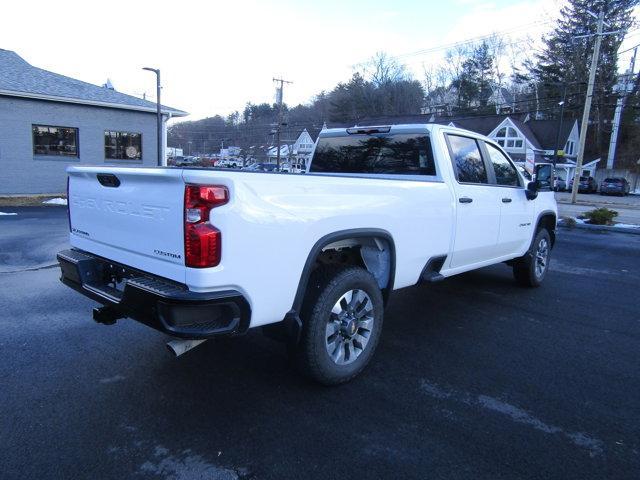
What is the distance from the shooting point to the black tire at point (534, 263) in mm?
6117

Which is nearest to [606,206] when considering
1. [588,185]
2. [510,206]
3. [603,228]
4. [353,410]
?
[603,228]

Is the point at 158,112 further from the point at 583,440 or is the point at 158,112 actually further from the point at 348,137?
the point at 583,440

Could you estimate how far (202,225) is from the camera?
2459mm

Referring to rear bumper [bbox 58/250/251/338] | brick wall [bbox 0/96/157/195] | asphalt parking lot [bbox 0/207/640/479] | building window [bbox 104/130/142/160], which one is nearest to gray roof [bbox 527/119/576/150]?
building window [bbox 104/130/142/160]

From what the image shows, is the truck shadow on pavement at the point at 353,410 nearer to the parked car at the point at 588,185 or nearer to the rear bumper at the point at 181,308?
the rear bumper at the point at 181,308

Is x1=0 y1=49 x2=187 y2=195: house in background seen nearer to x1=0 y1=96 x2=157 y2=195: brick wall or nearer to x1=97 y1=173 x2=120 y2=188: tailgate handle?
x1=0 y1=96 x2=157 y2=195: brick wall

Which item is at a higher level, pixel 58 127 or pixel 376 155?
pixel 58 127

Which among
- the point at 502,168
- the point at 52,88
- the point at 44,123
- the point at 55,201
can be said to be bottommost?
the point at 55,201

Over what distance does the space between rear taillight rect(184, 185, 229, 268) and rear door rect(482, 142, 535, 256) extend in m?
3.48

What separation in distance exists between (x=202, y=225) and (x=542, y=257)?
5.46 metres

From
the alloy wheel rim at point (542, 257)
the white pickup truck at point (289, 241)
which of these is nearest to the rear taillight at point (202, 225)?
the white pickup truck at point (289, 241)

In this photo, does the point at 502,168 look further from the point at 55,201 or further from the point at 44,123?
the point at 44,123

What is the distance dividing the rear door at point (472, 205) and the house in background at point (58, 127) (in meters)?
18.4

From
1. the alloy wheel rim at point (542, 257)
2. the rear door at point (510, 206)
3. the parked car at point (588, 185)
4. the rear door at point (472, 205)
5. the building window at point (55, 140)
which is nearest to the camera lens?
the rear door at point (472, 205)
